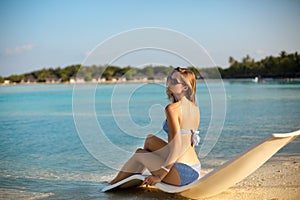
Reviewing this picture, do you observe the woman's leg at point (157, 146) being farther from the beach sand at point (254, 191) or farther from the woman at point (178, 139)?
the beach sand at point (254, 191)

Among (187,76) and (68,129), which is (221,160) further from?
(68,129)

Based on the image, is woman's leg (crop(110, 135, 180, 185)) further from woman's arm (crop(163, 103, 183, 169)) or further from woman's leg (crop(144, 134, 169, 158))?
woman's arm (crop(163, 103, 183, 169))

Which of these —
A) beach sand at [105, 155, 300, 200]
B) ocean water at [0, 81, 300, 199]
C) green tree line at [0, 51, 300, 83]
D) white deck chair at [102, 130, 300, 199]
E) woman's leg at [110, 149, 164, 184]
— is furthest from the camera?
green tree line at [0, 51, 300, 83]

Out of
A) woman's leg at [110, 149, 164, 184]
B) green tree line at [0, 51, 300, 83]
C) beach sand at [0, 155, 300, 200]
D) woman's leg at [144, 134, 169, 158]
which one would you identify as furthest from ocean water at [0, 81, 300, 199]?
green tree line at [0, 51, 300, 83]

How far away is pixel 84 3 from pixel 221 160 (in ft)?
151

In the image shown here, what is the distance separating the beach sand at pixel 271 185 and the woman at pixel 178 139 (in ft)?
1.41

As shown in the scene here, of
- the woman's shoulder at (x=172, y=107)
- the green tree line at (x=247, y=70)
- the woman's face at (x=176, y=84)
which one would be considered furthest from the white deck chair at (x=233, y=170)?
the green tree line at (x=247, y=70)

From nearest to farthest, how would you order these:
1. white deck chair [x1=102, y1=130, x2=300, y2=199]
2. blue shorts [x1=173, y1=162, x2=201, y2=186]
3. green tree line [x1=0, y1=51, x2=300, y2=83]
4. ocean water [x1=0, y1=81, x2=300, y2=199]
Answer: white deck chair [x1=102, y1=130, x2=300, y2=199] < blue shorts [x1=173, y1=162, x2=201, y2=186] < ocean water [x1=0, y1=81, x2=300, y2=199] < green tree line [x1=0, y1=51, x2=300, y2=83]

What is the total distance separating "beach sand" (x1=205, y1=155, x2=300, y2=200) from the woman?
16.9 inches

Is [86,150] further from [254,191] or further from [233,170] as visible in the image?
[233,170]

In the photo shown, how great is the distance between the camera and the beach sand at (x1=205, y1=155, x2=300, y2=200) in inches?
146

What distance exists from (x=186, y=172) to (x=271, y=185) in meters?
1.09

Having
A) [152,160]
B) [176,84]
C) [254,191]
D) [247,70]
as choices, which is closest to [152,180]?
[152,160]

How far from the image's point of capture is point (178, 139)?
10.8 ft
